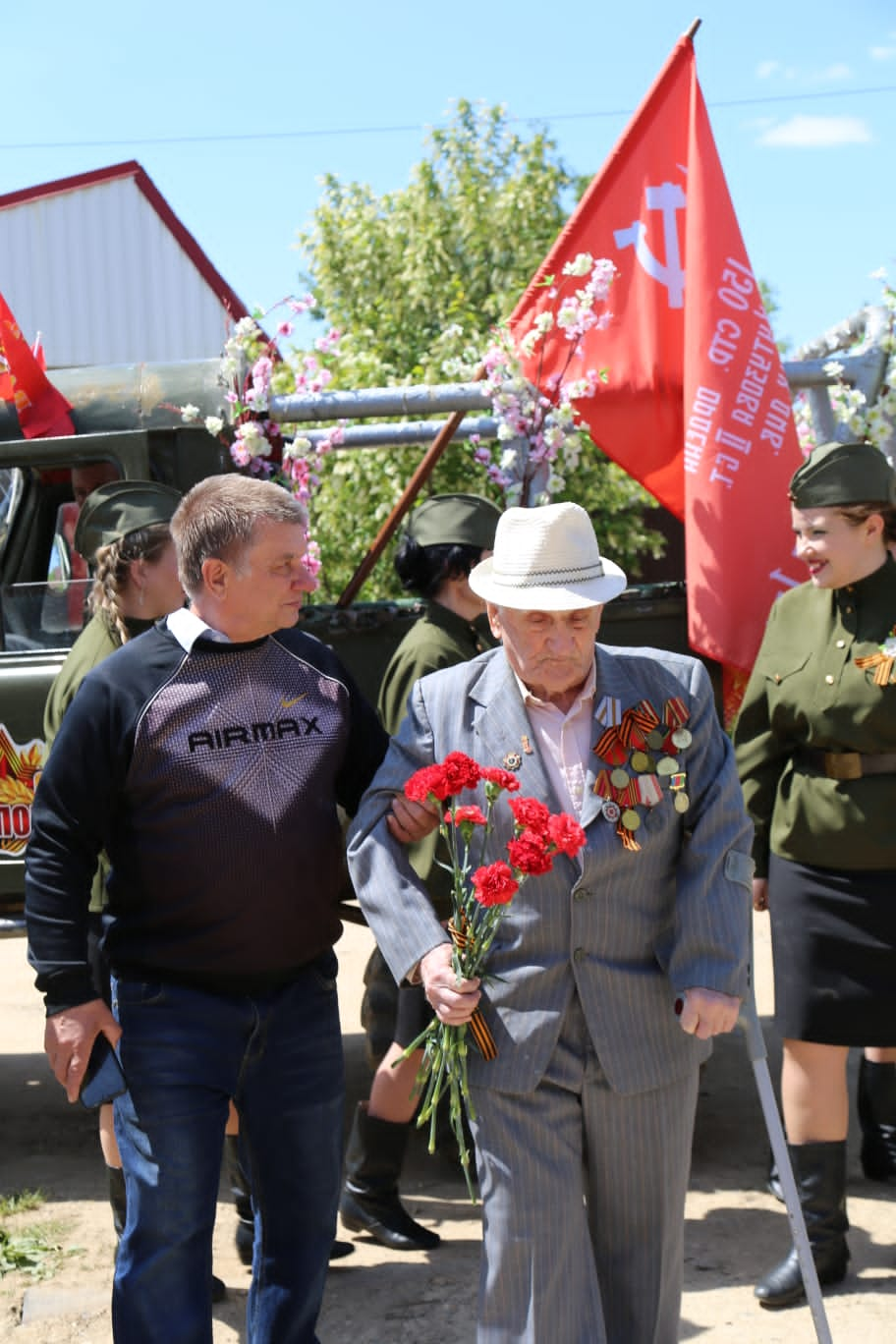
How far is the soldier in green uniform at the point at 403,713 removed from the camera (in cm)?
420

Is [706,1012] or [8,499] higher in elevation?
[8,499]

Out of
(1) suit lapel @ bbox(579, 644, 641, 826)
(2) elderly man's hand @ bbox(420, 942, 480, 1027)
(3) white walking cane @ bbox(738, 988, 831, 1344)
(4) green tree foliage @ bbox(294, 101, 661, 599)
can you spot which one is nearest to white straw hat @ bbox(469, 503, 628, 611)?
(1) suit lapel @ bbox(579, 644, 641, 826)

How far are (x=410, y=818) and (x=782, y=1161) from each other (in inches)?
38.5

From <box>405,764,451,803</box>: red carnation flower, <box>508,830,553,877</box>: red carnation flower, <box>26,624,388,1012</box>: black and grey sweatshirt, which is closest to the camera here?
<box>508,830,553,877</box>: red carnation flower

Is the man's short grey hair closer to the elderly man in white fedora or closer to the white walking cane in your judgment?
the elderly man in white fedora

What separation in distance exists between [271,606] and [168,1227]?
3.90 ft

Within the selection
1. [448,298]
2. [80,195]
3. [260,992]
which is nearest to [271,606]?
[260,992]

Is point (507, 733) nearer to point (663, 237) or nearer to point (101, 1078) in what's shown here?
point (101, 1078)

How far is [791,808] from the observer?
400 centimetres

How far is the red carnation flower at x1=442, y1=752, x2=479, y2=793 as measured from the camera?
2.66 metres

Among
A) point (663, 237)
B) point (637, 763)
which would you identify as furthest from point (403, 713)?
point (663, 237)

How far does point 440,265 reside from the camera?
15.3 metres

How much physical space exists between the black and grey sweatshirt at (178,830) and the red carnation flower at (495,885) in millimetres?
516

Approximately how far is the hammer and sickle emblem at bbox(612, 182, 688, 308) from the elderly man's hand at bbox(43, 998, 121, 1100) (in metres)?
3.58
